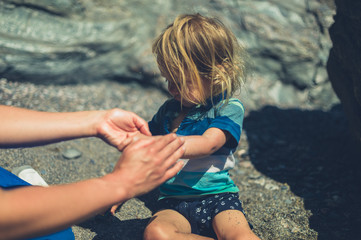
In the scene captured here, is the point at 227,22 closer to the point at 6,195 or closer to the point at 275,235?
the point at 275,235

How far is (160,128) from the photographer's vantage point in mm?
2562

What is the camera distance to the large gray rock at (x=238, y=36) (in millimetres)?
3939

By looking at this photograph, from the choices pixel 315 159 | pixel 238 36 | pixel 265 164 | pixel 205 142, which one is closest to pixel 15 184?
pixel 205 142

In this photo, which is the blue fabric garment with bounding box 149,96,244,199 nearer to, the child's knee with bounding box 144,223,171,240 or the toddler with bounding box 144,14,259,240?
the toddler with bounding box 144,14,259,240

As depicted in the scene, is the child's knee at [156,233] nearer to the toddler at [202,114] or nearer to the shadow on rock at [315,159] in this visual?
the toddler at [202,114]

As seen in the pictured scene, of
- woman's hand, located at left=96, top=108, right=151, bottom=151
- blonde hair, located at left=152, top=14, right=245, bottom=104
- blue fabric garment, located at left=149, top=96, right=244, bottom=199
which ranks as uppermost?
blonde hair, located at left=152, top=14, right=245, bottom=104

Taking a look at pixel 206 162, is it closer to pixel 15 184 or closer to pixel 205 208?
pixel 205 208

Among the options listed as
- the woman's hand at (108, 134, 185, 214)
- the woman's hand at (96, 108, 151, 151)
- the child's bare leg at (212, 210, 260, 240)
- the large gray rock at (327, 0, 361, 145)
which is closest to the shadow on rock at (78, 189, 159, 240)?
the child's bare leg at (212, 210, 260, 240)

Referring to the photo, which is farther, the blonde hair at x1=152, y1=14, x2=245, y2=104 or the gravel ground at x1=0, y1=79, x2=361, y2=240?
the gravel ground at x1=0, y1=79, x2=361, y2=240

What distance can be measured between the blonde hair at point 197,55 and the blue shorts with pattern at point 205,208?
2.05ft

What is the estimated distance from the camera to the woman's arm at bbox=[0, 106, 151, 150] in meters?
1.90

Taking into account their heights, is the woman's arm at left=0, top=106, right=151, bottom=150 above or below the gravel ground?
above

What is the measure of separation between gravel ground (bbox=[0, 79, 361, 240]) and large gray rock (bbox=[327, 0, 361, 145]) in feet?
1.37

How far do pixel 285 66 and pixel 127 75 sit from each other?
71.2 inches
